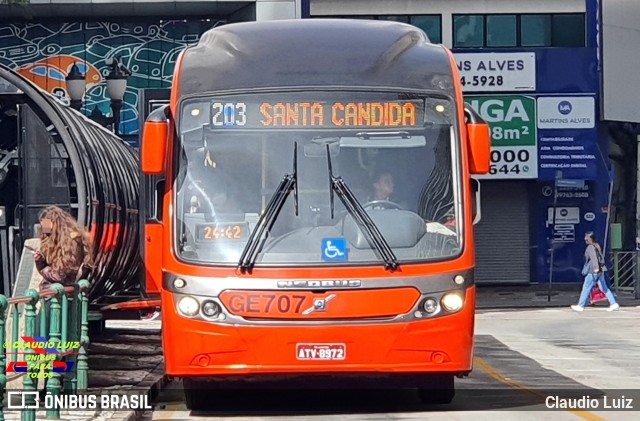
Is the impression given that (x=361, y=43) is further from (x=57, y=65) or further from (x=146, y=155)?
(x=57, y=65)

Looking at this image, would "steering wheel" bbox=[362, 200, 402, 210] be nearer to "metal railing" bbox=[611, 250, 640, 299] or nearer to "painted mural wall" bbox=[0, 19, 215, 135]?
"metal railing" bbox=[611, 250, 640, 299]

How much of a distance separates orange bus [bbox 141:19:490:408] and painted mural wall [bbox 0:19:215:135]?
88.0 ft

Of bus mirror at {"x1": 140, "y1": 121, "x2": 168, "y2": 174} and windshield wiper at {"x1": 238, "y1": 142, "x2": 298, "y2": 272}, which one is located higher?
bus mirror at {"x1": 140, "y1": 121, "x2": 168, "y2": 174}

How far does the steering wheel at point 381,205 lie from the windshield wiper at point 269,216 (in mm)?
626

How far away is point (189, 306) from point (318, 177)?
157 centimetres

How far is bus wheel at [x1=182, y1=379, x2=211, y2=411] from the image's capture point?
12.0 m

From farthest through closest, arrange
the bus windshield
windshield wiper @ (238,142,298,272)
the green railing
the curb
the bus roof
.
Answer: the bus roof < the bus windshield < windshield wiper @ (238,142,298,272) < the curb < the green railing

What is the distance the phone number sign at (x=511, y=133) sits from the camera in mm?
37906

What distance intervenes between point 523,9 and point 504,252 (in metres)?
7.04

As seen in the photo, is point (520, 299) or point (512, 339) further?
point (520, 299)

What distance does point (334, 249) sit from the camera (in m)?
11.3

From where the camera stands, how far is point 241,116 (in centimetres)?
1173

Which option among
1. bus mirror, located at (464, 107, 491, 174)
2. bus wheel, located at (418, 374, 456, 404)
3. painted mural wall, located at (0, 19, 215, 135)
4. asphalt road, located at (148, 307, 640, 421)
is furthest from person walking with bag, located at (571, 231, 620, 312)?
bus mirror, located at (464, 107, 491, 174)

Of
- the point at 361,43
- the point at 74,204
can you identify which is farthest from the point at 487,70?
the point at 361,43
